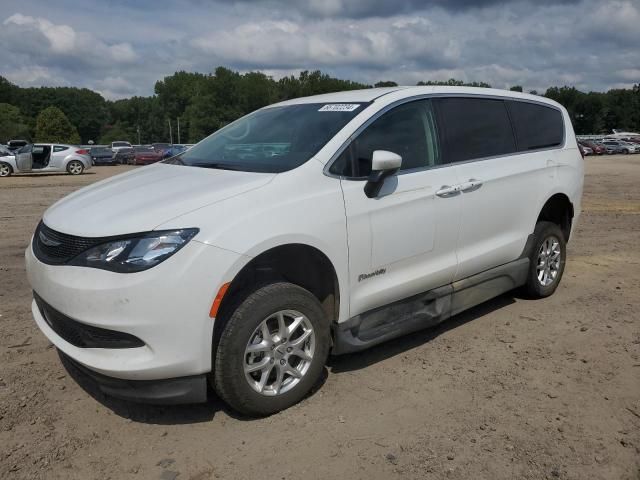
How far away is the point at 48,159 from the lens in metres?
24.0

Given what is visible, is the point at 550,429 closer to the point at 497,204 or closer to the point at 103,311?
the point at 497,204

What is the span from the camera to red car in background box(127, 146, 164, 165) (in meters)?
42.8

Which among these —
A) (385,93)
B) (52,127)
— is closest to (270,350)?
(385,93)

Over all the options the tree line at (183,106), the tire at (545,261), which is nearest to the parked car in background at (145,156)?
the tire at (545,261)

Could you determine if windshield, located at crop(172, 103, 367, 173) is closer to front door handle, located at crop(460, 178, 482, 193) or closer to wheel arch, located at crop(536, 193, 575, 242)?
front door handle, located at crop(460, 178, 482, 193)

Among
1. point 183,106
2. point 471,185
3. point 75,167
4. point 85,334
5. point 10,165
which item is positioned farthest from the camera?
point 183,106

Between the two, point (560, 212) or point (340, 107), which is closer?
point (340, 107)

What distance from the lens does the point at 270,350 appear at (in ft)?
10.5

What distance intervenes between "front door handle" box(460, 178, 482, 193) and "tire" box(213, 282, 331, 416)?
156 centimetres

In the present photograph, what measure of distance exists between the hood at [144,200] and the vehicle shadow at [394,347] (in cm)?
154

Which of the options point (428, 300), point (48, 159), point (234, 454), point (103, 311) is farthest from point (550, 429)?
point (48, 159)

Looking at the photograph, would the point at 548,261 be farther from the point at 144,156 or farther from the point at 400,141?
the point at 144,156

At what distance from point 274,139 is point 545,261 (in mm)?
2965

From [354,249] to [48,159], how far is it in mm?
23977
